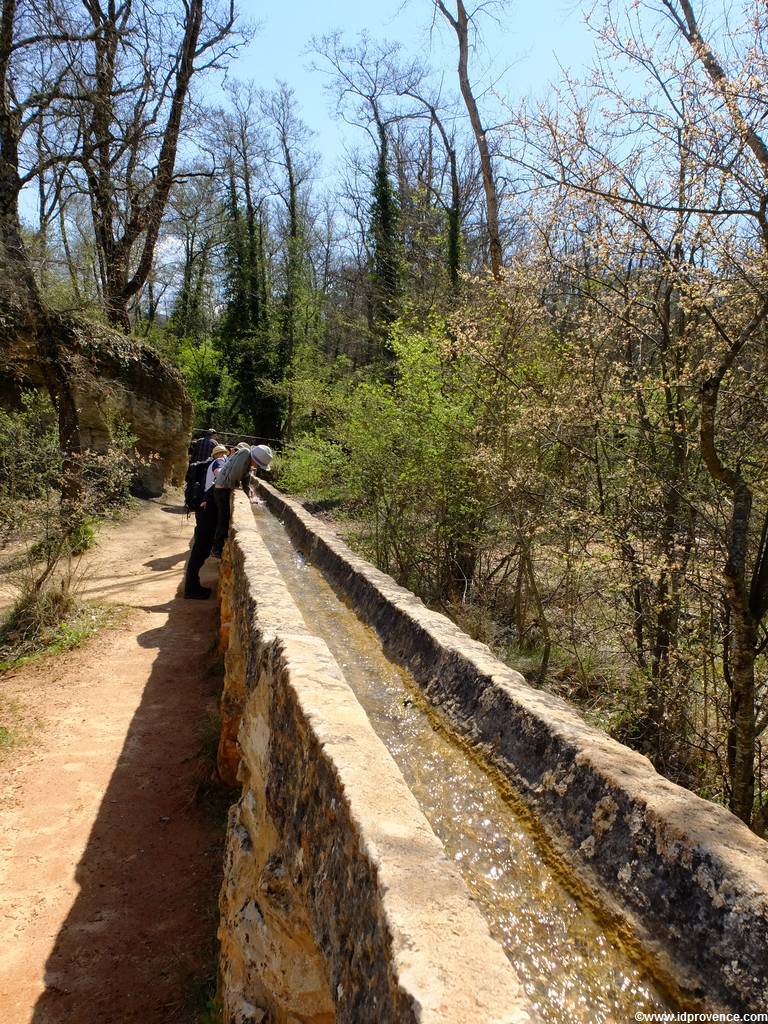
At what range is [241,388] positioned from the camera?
91.3ft

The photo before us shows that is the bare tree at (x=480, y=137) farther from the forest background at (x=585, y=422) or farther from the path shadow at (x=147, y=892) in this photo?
the path shadow at (x=147, y=892)

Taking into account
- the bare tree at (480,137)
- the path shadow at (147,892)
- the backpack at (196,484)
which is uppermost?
the bare tree at (480,137)

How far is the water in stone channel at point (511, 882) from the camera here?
1.68 meters

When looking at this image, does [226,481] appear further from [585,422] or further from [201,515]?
[585,422]

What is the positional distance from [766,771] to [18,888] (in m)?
4.98

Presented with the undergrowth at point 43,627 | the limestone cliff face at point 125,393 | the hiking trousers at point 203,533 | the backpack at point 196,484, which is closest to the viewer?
the undergrowth at point 43,627

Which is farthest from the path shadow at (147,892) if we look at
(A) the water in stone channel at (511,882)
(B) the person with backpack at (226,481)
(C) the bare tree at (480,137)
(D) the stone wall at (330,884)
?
(C) the bare tree at (480,137)

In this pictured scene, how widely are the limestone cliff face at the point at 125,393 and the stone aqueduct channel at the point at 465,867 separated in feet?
34.2

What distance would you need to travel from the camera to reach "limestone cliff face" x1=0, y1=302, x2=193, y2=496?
12.3m

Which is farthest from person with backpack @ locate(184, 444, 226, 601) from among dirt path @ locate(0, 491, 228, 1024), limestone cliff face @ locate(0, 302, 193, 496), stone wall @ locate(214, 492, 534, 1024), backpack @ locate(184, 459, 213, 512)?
stone wall @ locate(214, 492, 534, 1024)

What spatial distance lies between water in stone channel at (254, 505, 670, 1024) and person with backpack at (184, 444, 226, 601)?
573 cm

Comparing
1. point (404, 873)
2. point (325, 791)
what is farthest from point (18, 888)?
point (404, 873)

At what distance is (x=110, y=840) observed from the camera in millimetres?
4227

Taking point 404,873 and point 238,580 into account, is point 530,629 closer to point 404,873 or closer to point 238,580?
point 238,580
